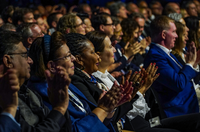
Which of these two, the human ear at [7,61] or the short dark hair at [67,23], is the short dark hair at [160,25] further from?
the human ear at [7,61]

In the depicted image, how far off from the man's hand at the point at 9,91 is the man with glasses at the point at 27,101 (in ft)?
0.34

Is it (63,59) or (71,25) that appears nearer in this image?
(63,59)

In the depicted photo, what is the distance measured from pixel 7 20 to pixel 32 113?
13.8 feet

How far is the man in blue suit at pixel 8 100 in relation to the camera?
144 centimetres

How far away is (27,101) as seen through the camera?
175 cm

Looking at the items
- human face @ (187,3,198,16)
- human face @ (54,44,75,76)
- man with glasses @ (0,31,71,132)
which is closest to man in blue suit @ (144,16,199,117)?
human face @ (54,44,75,76)

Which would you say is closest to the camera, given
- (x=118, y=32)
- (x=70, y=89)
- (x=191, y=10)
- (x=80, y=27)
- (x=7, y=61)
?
(x=7, y=61)

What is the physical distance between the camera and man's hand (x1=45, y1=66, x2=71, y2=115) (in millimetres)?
1615

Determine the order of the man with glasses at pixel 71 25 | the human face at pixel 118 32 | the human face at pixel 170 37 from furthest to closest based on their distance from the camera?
the human face at pixel 118 32 → the man with glasses at pixel 71 25 → the human face at pixel 170 37

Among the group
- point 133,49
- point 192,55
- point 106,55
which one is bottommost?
point 133,49

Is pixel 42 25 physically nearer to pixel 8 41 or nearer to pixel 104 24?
pixel 104 24

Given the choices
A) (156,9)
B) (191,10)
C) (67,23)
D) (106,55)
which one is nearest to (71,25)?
(67,23)

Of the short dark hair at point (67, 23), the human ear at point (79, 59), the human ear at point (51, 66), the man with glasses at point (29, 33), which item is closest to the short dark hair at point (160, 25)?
the short dark hair at point (67, 23)

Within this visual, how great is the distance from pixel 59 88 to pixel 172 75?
191 cm
